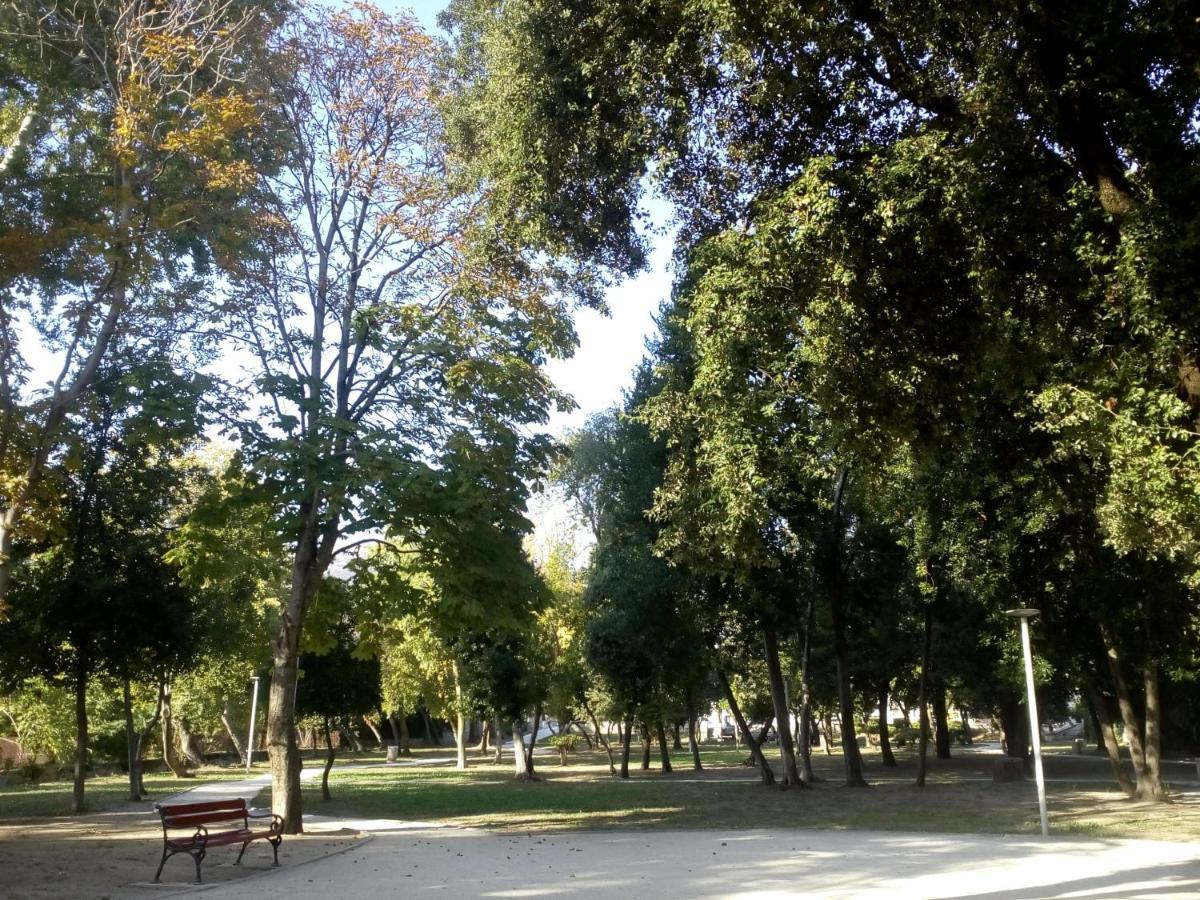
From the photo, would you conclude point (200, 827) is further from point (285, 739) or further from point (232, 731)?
point (232, 731)

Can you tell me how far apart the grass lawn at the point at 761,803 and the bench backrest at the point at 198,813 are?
6.48m

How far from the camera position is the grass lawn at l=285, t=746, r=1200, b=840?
1753cm

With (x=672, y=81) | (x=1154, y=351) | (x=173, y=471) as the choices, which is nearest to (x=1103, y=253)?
(x=1154, y=351)

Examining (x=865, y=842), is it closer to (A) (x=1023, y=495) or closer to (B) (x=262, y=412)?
(A) (x=1023, y=495)

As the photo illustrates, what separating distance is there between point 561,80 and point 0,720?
4848cm

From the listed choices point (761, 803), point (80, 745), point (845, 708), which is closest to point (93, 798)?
point (80, 745)

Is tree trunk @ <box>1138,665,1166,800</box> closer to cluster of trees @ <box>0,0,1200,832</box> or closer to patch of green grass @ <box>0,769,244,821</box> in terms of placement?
cluster of trees @ <box>0,0,1200,832</box>

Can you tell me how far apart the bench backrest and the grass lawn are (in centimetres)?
648

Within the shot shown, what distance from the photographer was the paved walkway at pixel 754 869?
9.79 meters

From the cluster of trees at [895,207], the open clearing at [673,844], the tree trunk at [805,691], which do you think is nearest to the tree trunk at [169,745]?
the open clearing at [673,844]

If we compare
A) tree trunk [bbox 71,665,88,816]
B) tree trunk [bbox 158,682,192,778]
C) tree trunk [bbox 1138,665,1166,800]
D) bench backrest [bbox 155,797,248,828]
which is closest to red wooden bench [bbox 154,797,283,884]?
bench backrest [bbox 155,797,248,828]

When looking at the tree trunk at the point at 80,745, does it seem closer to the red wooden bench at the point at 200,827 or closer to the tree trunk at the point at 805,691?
the red wooden bench at the point at 200,827

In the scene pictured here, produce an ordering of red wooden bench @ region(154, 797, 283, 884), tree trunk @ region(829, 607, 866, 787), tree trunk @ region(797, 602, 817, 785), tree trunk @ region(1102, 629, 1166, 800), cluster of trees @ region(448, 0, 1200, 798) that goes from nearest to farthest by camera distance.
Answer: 1. cluster of trees @ region(448, 0, 1200, 798)
2. red wooden bench @ region(154, 797, 283, 884)
3. tree trunk @ region(1102, 629, 1166, 800)
4. tree trunk @ region(797, 602, 817, 785)
5. tree trunk @ region(829, 607, 866, 787)

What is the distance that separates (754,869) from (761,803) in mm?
11621
